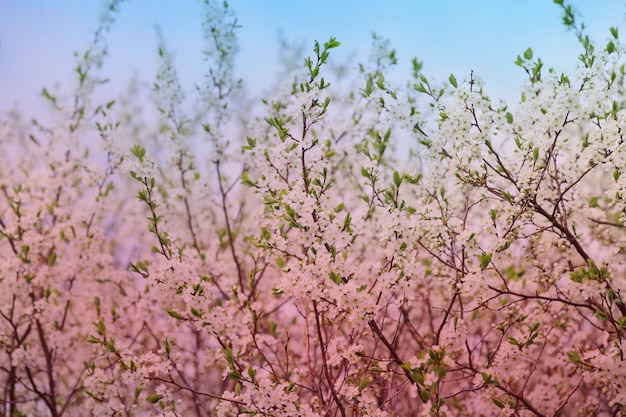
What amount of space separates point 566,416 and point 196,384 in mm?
3613

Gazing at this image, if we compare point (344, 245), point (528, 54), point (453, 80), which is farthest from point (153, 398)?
point (528, 54)

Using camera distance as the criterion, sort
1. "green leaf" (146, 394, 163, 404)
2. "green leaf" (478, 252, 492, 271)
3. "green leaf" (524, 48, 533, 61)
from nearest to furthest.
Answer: "green leaf" (478, 252, 492, 271)
"green leaf" (146, 394, 163, 404)
"green leaf" (524, 48, 533, 61)

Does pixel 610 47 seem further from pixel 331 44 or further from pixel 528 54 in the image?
pixel 331 44

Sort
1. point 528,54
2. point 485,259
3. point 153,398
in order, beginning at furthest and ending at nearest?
point 528,54 → point 153,398 → point 485,259

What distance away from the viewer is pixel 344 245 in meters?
3.03

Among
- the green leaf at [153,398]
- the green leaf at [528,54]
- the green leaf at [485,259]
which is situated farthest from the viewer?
the green leaf at [528,54]

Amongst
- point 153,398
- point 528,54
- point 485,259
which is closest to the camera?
point 485,259

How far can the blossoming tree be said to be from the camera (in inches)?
116

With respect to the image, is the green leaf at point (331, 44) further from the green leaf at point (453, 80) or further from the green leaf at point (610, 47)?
the green leaf at point (610, 47)

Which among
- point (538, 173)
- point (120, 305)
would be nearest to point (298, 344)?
point (120, 305)

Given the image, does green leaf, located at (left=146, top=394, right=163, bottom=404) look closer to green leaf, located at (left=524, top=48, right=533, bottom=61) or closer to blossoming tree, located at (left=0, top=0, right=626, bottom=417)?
blossoming tree, located at (left=0, top=0, right=626, bottom=417)

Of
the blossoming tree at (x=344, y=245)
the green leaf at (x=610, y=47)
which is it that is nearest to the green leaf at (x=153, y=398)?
the blossoming tree at (x=344, y=245)

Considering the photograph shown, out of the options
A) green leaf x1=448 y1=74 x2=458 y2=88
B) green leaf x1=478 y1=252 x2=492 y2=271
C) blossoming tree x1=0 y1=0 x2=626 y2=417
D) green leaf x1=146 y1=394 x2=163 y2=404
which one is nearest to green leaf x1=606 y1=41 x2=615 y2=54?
blossoming tree x1=0 y1=0 x2=626 y2=417

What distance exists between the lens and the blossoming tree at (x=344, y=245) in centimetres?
296
